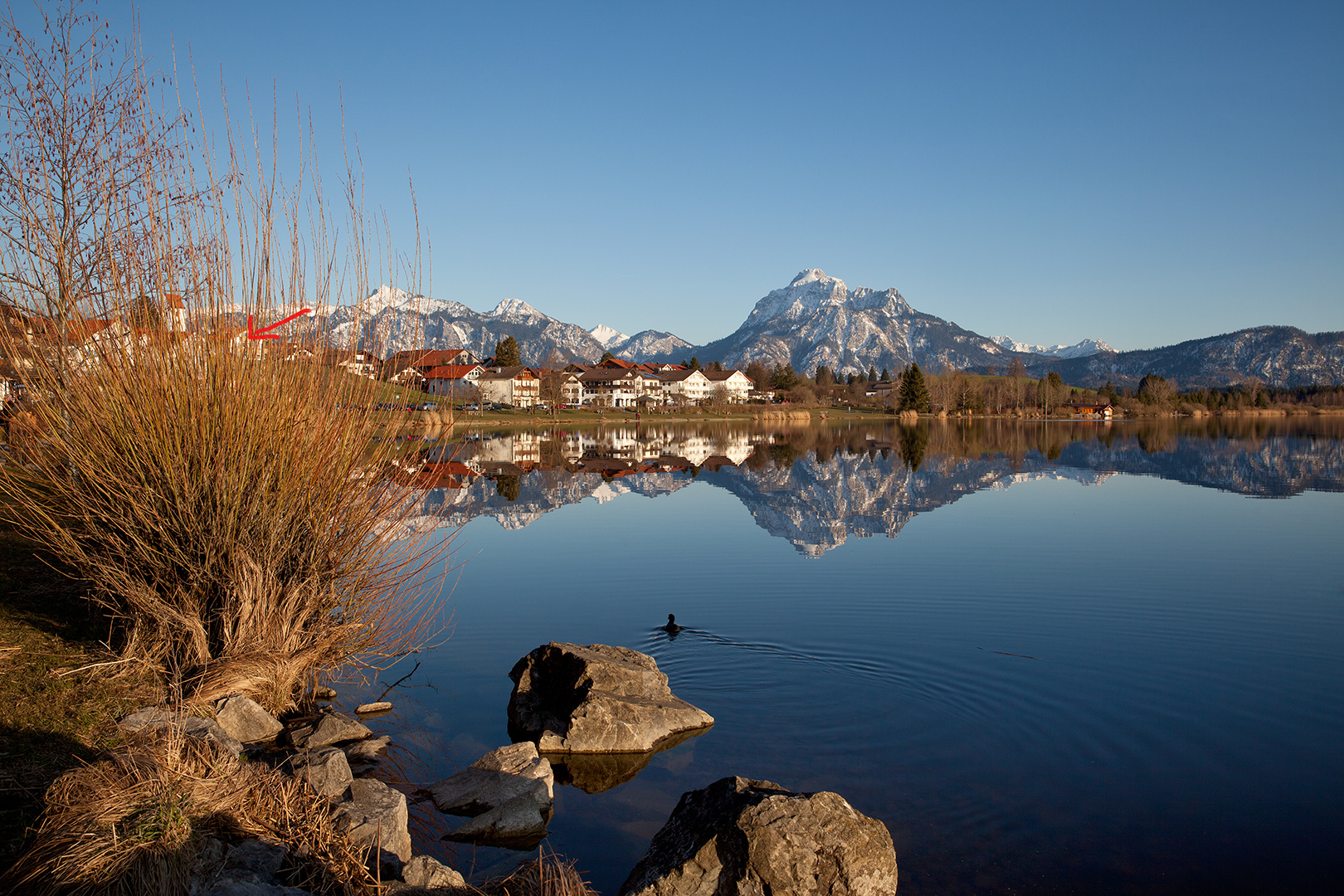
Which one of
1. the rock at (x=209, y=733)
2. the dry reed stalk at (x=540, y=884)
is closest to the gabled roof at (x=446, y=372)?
the rock at (x=209, y=733)

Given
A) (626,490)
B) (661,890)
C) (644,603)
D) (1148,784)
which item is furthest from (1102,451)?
(661,890)

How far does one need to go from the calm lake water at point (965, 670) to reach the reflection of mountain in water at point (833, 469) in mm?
647

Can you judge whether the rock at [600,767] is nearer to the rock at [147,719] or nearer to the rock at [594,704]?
the rock at [594,704]

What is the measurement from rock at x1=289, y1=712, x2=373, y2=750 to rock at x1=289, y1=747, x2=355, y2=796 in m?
1.26

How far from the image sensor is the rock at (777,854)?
5613 mm

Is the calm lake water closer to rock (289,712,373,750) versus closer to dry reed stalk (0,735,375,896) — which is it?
rock (289,712,373,750)

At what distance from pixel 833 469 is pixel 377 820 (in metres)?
40.0

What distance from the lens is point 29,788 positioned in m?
5.83

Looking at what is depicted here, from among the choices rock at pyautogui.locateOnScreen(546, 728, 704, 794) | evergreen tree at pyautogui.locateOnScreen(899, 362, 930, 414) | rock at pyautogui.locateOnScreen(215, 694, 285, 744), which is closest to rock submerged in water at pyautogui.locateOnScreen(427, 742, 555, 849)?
rock at pyautogui.locateOnScreen(546, 728, 704, 794)

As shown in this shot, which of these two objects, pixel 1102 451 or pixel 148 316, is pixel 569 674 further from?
pixel 1102 451

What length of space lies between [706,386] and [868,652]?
16894cm

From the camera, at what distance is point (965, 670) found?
11867mm

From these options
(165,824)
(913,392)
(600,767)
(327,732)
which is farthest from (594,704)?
(913,392)

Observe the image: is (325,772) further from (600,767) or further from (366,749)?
(600,767)
